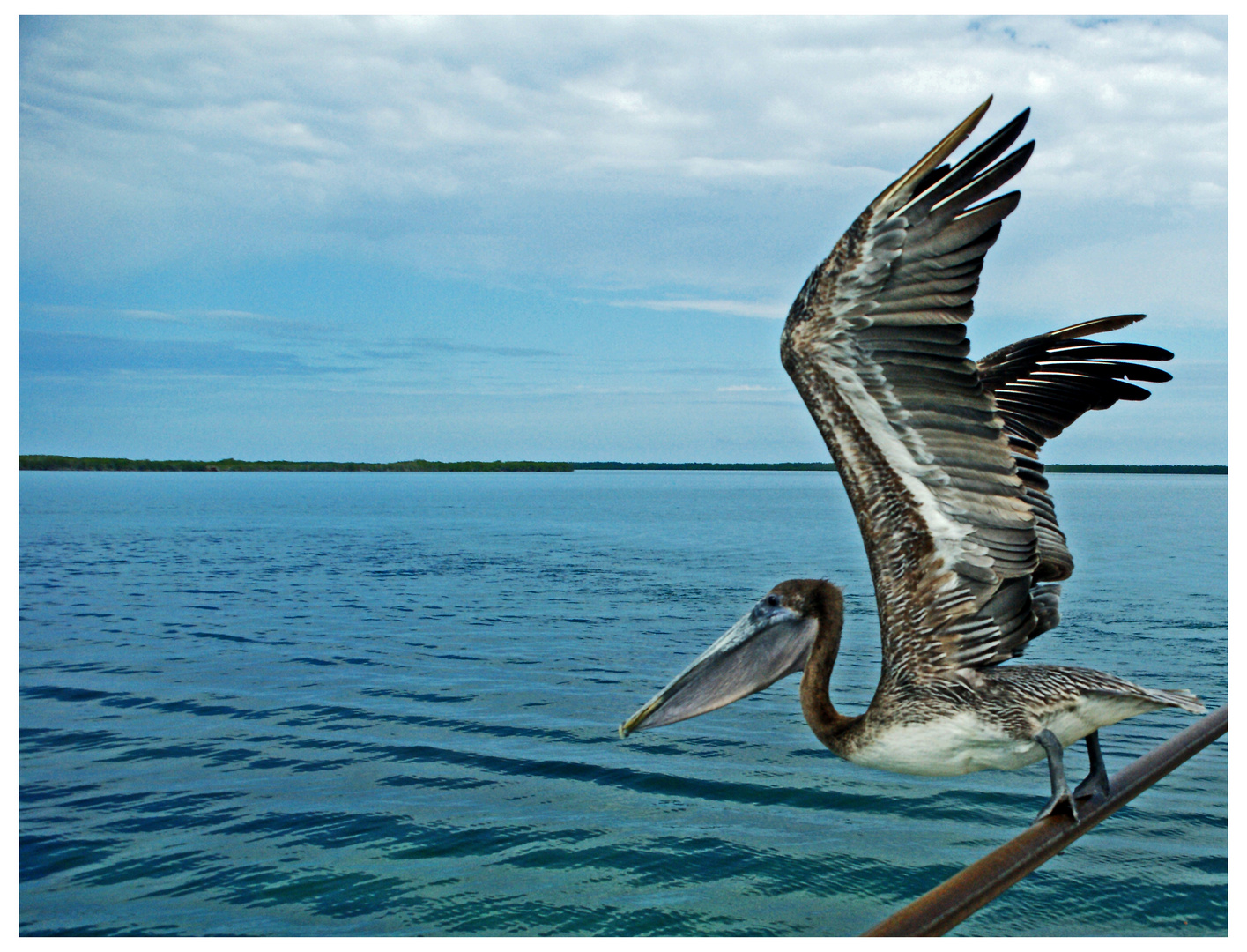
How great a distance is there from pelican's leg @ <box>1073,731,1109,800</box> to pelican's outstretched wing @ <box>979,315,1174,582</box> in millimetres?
811

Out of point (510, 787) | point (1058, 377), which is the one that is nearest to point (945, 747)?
point (1058, 377)

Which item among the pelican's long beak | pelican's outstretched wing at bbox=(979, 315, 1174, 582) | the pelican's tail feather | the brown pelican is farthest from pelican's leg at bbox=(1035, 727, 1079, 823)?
pelican's outstretched wing at bbox=(979, 315, 1174, 582)

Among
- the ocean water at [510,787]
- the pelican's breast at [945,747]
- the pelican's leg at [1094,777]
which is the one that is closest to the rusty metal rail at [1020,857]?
the pelican's leg at [1094,777]

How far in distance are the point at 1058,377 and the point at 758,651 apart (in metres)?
1.69

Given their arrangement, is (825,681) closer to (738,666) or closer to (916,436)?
(738,666)

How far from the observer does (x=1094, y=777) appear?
2.43m

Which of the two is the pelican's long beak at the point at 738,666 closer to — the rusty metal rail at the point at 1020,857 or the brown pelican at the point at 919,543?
the brown pelican at the point at 919,543

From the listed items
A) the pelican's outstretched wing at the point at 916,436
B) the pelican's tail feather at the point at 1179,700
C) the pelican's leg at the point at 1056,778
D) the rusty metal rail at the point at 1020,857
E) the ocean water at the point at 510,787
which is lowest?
the ocean water at the point at 510,787

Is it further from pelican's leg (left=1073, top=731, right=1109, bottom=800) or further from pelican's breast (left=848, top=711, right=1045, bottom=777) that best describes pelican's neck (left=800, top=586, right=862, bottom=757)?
pelican's leg (left=1073, top=731, right=1109, bottom=800)

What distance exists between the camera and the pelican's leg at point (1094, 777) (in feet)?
7.80

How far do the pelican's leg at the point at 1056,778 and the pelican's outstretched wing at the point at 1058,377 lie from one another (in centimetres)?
111

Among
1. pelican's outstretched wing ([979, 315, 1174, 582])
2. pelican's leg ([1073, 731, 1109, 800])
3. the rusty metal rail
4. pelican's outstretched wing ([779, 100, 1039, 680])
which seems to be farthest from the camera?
pelican's outstretched wing ([979, 315, 1174, 582])

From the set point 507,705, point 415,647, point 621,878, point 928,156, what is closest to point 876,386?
point 928,156

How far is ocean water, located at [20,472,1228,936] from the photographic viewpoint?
274 inches
